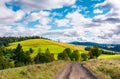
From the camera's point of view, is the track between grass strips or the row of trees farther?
the row of trees

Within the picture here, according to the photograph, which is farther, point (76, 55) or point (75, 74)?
point (76, 55)

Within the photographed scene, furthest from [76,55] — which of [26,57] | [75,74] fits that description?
[75,74]

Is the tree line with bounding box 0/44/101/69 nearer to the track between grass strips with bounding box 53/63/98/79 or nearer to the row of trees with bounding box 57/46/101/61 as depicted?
the row of trees with bounding box 57/46/101/61

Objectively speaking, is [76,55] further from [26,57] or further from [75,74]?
[75,74]

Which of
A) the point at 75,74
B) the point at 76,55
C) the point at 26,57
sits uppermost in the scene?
the point at 75,74

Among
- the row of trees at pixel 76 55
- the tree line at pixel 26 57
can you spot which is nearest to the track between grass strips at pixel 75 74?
the tree line at pixel 26 57

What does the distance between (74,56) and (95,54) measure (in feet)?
49.1

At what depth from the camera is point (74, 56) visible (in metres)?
145

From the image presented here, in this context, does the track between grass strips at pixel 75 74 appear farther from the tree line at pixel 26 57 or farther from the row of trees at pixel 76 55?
the row of trees at pixel 76 55

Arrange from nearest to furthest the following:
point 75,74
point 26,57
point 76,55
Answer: point 75,74, point 26,57, point 76,55

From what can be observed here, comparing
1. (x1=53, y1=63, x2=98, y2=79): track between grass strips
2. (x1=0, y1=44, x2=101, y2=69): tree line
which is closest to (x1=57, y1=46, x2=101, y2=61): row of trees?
(x1=0, y1=44, x2=101, y2=69): tree line

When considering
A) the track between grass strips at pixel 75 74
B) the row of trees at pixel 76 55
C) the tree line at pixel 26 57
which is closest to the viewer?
the track between grass strips at pixel 75 74

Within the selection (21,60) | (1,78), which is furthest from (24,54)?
(1,78)

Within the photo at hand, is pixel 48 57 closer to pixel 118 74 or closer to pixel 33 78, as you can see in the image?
pixel 118 74
